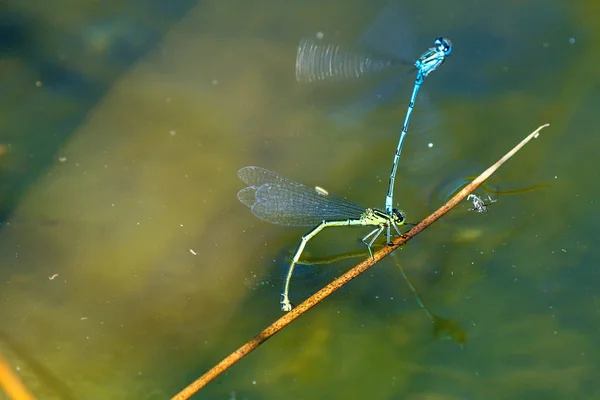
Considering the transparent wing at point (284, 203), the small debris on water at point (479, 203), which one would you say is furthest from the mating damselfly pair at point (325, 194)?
the small debris on water at point (479, 203)

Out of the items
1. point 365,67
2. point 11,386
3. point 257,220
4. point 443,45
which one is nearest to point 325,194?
point 257,220

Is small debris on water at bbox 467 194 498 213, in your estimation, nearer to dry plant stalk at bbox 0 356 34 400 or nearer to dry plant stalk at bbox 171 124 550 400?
dry plant stalk at bbox 171 124 550 400

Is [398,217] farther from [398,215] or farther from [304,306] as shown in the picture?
[304,306]

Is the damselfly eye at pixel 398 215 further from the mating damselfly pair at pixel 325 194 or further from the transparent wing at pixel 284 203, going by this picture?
the transparent wing at pixel 284 203

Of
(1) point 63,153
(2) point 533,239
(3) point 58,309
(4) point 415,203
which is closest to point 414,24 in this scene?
(4) point 415,203

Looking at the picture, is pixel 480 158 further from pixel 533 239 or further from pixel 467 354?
pixel 467 354

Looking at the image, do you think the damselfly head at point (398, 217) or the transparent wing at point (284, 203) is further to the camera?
the transparent wing at point (284, 203)
